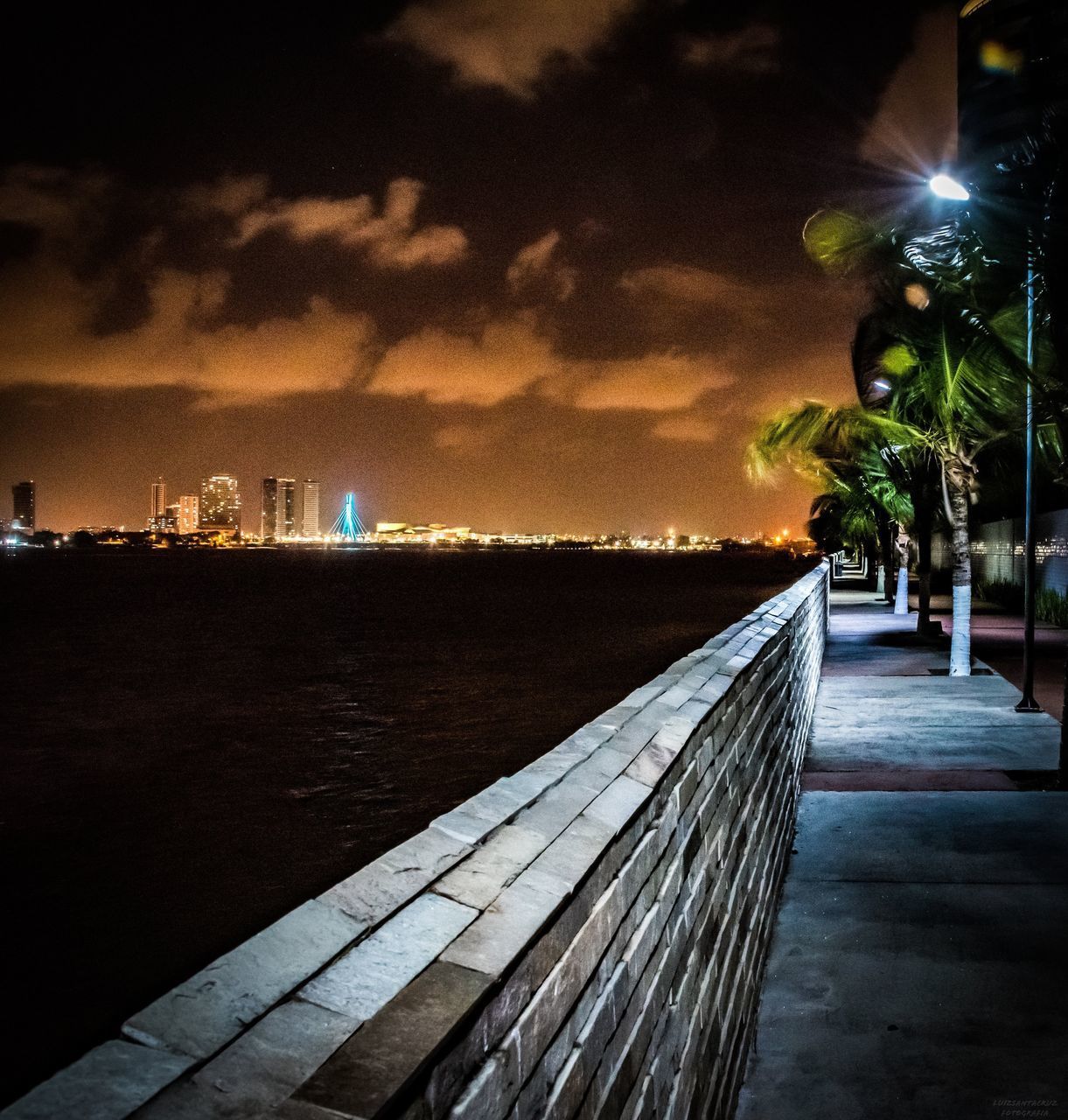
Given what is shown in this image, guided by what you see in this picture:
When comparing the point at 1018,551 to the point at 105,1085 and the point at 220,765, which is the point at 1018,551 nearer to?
the point at 220,765

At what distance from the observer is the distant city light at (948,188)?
10.1 meters

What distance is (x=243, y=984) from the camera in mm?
1654

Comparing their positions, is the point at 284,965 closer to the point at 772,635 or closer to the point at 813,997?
the point at 813,997

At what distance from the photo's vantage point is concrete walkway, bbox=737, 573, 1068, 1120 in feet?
15.1

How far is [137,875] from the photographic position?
12.5 m

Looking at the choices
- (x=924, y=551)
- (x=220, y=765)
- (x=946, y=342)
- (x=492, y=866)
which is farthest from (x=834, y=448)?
(x=492, y=866)

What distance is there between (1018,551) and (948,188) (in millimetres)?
24810

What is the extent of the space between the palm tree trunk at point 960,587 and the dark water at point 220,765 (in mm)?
6772

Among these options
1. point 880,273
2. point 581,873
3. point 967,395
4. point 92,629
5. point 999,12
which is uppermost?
point 999,12

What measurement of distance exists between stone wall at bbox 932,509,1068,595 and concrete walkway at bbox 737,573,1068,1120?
1191 centimetres

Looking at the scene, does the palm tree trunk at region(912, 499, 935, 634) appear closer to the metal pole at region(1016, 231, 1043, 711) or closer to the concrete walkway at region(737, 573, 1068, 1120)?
the metal pole at region(1016, 231, 1043, 711)

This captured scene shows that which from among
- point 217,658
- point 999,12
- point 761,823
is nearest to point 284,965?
point 761,823

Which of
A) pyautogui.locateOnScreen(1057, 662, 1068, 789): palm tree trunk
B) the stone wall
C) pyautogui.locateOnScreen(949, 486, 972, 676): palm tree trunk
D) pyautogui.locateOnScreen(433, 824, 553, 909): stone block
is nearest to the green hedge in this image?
the stone wall

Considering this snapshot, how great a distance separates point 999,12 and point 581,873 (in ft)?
240
